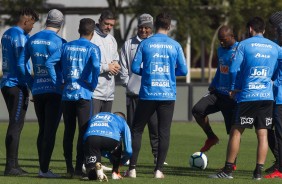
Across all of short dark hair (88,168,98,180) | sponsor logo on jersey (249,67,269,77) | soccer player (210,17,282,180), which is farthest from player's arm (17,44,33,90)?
sponsor logo on jersey (249,67,269,77)

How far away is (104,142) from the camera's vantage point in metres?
11.9

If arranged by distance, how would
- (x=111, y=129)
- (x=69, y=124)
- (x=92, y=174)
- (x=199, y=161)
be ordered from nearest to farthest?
1. (x=92, y=174)
2. (x=111, y=129)
3. (x=69, y=124)
4. (x=199, y=161)

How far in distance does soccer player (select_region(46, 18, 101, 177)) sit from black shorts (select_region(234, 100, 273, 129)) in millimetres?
1903

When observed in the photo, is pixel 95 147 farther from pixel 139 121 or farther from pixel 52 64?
pixel 52 64

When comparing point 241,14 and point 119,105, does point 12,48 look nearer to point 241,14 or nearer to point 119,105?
point 119,105

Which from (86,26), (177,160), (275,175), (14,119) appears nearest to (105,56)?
(86,26)

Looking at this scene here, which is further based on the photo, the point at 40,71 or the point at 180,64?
the point at 180,64

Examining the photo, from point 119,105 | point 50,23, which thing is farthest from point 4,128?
point 50,23

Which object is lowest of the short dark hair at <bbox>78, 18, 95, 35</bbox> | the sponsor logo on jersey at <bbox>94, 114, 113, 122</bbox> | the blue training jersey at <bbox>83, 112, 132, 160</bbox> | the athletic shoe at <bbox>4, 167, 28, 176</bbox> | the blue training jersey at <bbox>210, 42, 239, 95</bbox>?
the athletic shoe at <bbox>4, 167, 28, 176</bbox>

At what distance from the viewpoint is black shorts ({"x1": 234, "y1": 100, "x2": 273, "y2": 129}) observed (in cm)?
1227

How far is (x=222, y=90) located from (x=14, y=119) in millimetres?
3220

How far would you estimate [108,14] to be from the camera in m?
13.4

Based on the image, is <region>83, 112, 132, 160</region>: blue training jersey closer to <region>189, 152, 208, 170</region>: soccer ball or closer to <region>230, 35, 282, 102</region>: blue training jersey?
<region>230, 35, 282, 102</region>: blue training jersey

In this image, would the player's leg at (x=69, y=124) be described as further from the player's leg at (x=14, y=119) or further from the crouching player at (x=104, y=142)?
the player's leg at (x=14, y=119)
